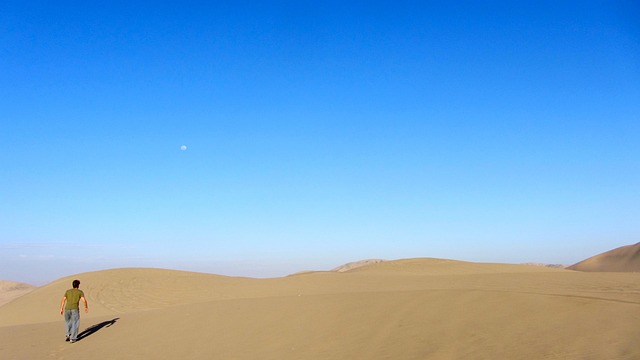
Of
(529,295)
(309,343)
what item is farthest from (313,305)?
(529,295)

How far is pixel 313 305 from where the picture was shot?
13750 millimetres

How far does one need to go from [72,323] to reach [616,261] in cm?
4914

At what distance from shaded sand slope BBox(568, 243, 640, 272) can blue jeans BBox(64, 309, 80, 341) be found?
42.7m

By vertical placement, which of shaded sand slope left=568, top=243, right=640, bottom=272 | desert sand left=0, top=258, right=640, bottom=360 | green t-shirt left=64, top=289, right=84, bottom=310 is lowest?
desert sand left=0, top=258, right=640, bottom=360

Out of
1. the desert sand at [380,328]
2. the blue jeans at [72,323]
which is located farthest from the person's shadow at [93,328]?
the blue jeans at [72,323]

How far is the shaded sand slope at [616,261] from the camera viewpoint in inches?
1788

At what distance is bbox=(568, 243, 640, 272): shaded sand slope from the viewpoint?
45406 millimetres

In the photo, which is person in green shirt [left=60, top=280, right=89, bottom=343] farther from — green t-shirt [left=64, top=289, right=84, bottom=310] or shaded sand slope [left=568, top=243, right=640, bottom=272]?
shaded sand slope [left=568, top=243, right=640, bottom=272]

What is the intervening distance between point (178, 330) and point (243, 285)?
1210cm

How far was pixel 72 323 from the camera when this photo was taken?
14.3 meters

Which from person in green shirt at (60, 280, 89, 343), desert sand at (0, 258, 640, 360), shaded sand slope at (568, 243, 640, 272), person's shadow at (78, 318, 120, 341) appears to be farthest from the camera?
shaded sand slope at (568, 243, 640, 272)

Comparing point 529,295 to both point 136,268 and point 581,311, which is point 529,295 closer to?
point 581,311

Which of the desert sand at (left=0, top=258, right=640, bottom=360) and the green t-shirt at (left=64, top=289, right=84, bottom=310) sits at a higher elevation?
the green t-shirt at (left=64, top=289, right=84, bottom=310)

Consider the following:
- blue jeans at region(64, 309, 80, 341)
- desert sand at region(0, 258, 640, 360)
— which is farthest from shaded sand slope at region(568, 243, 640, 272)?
blue jeans at region(64, 309, 80, 341)
